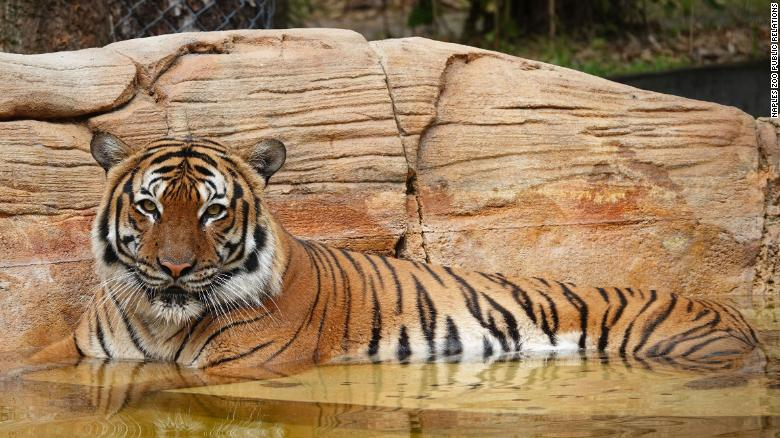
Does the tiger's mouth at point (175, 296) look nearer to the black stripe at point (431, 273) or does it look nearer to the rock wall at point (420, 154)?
the rock wall at point (420, 154)

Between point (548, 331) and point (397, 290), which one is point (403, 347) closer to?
point (397, 290)

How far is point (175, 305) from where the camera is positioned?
4.42 meters

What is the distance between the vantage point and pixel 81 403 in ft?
12.5

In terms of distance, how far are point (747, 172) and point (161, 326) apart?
330 cm

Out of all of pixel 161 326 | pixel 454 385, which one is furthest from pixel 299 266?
pixel 454 385

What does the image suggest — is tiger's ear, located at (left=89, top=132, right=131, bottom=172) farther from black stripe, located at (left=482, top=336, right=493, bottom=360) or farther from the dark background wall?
the dark background wall

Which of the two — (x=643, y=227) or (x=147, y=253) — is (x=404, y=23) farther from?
(x=147, y=253)

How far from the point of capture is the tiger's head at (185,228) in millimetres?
4332

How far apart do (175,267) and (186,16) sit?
3734mm

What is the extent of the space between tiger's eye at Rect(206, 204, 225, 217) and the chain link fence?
3359 millimetres

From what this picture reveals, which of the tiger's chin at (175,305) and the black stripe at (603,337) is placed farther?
the black stripe at (603,337)

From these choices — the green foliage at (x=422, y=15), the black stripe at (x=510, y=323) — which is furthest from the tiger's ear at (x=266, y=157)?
the green foliage at (x=422, y=15)

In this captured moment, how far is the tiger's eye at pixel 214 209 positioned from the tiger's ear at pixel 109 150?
17.9 inches

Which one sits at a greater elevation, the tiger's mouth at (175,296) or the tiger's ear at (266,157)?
the tiger's ear at (266,157)
